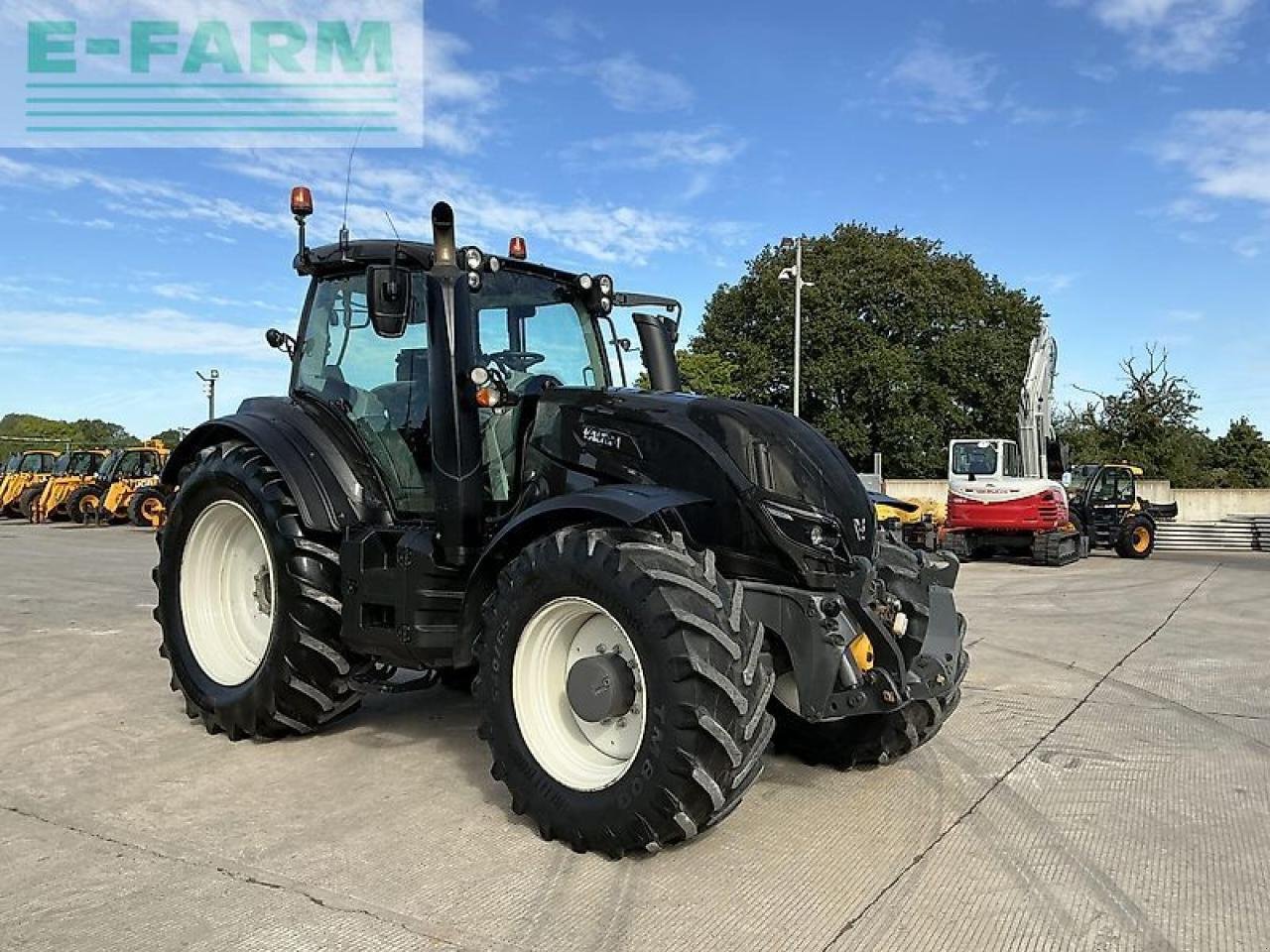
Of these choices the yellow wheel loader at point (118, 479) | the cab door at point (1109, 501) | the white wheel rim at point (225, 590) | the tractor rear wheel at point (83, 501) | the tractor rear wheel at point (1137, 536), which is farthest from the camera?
the tractor rear wheel at point (83, 501)

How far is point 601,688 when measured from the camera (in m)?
3.87

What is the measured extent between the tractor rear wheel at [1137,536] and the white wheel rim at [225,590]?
18770mm

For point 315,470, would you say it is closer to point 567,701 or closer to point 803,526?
point 567,701

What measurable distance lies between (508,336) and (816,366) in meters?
35.4

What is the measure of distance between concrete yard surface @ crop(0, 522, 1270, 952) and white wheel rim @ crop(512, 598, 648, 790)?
0.33 meters

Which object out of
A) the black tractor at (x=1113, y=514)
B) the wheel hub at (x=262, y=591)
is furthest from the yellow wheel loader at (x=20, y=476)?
the black tractor at (x=1113, y=514)

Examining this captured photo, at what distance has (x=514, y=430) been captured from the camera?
4.84 meters

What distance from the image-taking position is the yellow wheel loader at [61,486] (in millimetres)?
26609

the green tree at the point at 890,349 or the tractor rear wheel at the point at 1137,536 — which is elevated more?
the green tree at the point at 890,349

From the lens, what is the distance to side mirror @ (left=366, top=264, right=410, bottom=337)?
461 cm

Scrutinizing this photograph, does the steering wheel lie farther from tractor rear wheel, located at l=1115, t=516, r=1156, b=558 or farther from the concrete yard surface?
tractor rear wheel, located at l=1115, t=516, r=1156, b=558

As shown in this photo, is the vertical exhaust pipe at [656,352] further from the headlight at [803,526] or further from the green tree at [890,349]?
the green tree at [890,349]

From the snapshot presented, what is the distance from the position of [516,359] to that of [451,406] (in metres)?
0.50

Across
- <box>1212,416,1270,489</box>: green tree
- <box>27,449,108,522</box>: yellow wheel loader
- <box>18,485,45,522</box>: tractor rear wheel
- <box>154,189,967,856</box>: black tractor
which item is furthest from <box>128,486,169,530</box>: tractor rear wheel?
<box>1212,416,1270,489</box>: green tree
